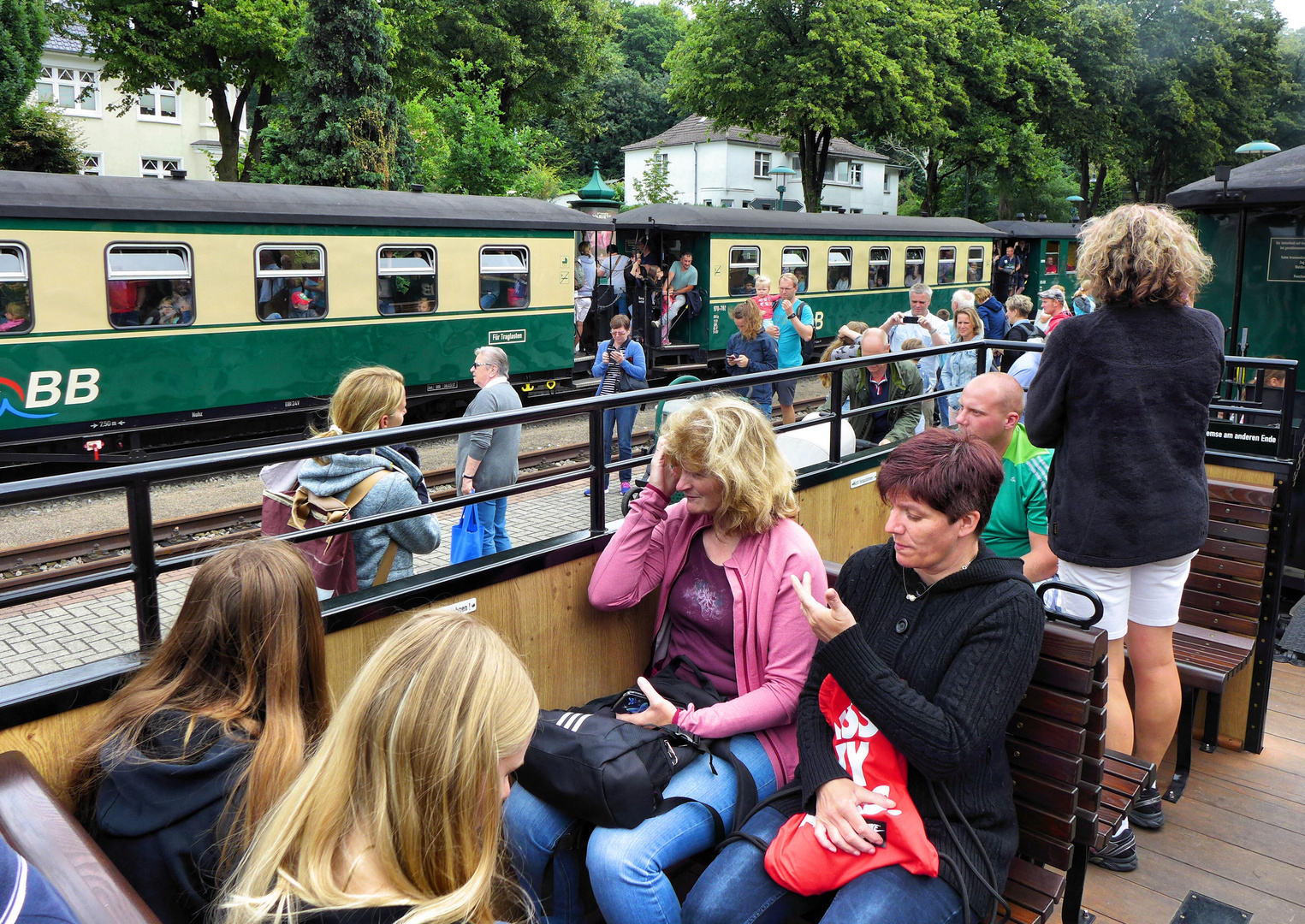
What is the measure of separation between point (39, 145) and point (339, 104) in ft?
30.7

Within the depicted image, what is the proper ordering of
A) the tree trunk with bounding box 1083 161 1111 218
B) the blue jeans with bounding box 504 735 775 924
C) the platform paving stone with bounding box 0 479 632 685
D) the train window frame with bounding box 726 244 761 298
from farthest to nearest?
1. the tree trunk with bounding box 1083 161 1111 218
2. the train window frame with bounding box 726 244 761 298
3. the platform paving stone with bounding box 0 479 632 685
4. the blue jeans with bounding box 504 735 775 924

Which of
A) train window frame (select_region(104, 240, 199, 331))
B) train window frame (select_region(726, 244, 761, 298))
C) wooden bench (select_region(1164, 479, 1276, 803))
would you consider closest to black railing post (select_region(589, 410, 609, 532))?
wooden bench (select_region(1164, 479, 1276, 803))

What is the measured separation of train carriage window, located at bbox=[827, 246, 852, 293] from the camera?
20.4 meters

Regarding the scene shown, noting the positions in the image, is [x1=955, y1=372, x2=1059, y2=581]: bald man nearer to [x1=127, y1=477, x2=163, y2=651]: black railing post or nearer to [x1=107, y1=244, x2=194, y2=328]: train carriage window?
[x1=127, y1=477, x2=163, y2=651]: black railing post

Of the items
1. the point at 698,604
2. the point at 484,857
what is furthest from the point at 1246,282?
the point at 484,857

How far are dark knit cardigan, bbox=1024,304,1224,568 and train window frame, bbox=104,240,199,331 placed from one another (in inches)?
401

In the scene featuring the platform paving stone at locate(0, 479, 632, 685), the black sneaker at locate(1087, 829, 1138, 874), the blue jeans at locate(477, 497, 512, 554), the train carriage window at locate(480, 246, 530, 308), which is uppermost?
the train carriage window at locate(480, 246, 530, 308)

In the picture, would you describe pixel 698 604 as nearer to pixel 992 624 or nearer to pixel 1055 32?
pixel 992 624

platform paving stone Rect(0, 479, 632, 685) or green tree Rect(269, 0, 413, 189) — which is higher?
green tree Rect(269, 0, 413, 189)

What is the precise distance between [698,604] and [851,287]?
1853 cm

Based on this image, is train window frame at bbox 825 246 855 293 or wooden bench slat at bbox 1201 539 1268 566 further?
train window frame at bbox 825 246 855 293

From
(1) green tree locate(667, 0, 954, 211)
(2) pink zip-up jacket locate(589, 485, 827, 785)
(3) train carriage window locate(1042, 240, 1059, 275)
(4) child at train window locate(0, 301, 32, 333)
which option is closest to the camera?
(2) pink zip-up jacket locate(589, 485, 827, 785)

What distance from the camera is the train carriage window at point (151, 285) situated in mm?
10781

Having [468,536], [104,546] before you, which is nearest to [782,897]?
[468,536]
